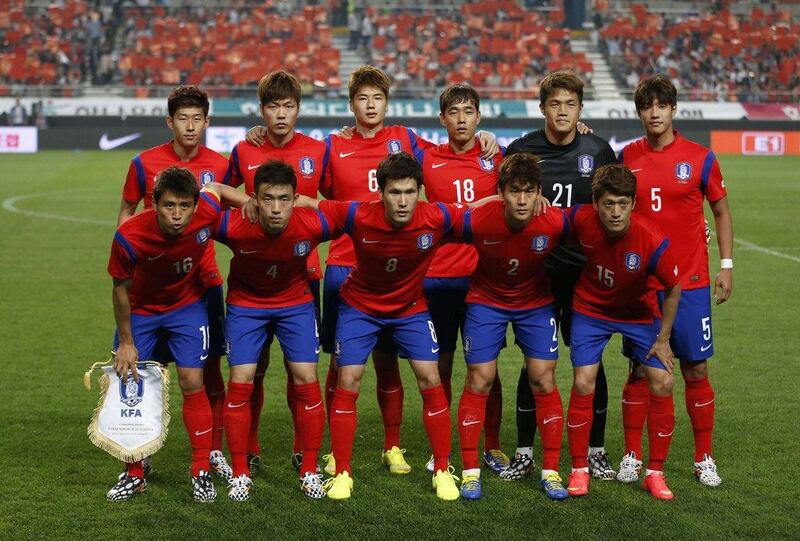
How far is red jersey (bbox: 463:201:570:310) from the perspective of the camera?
5.31 m

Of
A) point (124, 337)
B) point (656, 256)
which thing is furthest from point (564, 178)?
point (124, 337)

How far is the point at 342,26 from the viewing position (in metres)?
39.2

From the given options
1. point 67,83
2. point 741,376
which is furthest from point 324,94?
point 741,376

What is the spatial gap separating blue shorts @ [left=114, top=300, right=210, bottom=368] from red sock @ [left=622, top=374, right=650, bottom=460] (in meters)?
2.28

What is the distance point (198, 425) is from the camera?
17.7 ft

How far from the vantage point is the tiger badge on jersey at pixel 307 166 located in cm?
592

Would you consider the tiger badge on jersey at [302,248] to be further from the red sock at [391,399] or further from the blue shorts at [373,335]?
the red sock at [391,399]

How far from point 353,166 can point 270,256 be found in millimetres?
934

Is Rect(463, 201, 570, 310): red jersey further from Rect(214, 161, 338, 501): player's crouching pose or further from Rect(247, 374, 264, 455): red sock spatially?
Rect(247, 374, 264, 455): red sock

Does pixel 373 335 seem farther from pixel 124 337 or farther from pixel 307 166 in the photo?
pixel 124 337

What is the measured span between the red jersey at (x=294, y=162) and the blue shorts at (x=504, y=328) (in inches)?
39.0

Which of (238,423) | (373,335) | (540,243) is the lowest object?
(238,423)

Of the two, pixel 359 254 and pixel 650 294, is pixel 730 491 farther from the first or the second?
pixel 359 254

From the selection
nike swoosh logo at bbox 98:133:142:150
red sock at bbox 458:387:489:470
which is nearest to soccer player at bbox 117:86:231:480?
red sock at bbox 458:387:489:470
